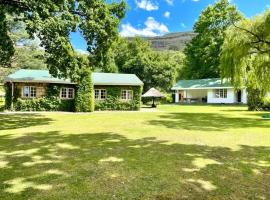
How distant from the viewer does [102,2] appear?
61.0ft

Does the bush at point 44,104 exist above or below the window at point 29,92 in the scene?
below

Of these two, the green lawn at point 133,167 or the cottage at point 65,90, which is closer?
the green lawn at point 133,167

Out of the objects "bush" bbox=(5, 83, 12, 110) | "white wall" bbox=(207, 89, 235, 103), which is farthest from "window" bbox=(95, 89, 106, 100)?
"white wall" bbox=(207, 89, 235, 103)

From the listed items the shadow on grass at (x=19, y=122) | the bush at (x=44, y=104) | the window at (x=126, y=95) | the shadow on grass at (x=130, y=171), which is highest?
the window at (x=126, y=95)

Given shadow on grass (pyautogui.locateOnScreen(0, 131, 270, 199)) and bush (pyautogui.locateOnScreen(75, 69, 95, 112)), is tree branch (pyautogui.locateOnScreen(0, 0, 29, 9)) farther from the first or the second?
bush (pyautogui.locateOnScreen(75, 69, 95, 112))

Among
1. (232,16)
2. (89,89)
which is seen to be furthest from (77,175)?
(232,16)

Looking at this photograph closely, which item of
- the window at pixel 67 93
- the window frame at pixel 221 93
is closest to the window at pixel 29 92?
the window at pixel 67 93

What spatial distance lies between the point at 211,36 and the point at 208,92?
11.1 m

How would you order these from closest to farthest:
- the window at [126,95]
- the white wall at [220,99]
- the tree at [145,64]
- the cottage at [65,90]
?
the cottage at [65,90]
the window at [126,95]
the white wall at [220,99]
the tree at [145,64]

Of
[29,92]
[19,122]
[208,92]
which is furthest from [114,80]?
[208,92]

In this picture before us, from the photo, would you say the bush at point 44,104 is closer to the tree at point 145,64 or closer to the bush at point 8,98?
the bush at point 8,98

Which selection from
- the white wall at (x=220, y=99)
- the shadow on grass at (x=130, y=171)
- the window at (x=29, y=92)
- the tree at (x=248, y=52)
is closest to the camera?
the shadow on grass at (x=130, y=171)

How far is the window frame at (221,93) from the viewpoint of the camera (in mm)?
48000

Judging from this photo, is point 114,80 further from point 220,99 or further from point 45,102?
point 220,99
